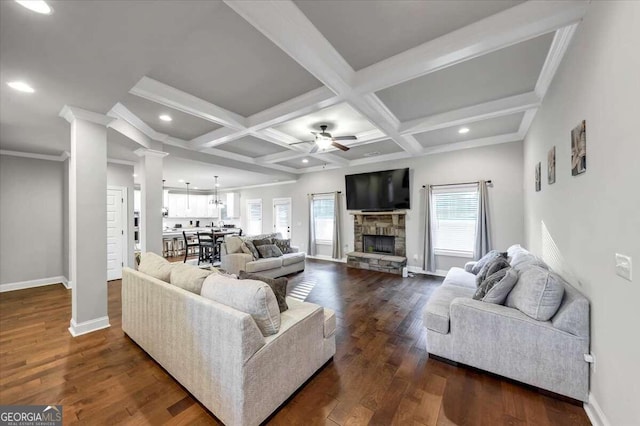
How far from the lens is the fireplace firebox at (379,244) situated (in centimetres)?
631

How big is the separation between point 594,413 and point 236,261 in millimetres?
4879

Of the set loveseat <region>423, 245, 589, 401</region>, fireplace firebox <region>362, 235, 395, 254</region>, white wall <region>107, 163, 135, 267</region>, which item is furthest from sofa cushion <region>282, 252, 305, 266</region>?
loveseat <region>423, 245, 589, 401</region>

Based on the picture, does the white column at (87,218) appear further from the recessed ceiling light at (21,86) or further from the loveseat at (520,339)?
the loveseat at (520,339)

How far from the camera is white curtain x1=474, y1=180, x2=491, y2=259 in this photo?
15.8 feet

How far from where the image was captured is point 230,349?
4.91 ft

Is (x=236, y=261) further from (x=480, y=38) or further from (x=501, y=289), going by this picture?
(x=480, y=38)

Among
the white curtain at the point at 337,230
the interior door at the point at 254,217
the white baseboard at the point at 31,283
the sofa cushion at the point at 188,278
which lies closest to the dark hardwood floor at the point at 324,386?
the sofa cushion at the point at 188,278

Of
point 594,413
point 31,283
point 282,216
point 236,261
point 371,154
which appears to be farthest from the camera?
point 282,216

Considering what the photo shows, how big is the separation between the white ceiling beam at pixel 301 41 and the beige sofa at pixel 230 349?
1.99m

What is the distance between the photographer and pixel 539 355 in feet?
6.18

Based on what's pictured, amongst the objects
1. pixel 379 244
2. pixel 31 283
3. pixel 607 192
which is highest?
pixel 607 192

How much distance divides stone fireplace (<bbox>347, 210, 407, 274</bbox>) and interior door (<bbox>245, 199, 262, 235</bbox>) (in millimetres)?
4514

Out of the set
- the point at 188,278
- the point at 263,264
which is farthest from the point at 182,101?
the point at 263,264

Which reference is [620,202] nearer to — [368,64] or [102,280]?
[368,64]
